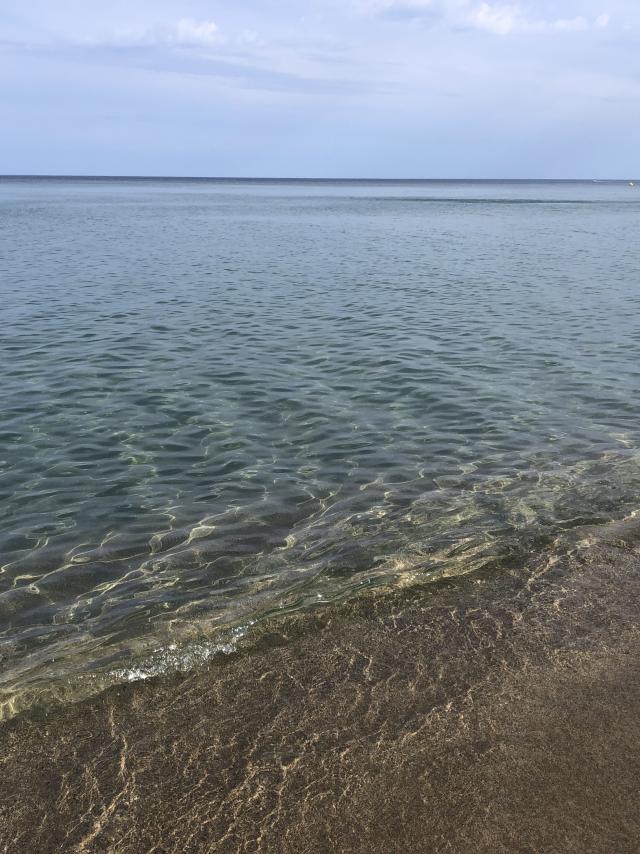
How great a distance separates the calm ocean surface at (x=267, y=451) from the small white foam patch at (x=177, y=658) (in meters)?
0.03

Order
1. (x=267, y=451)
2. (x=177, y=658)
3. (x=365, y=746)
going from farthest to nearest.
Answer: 1. (x=267, y=451)
2. (x=177, y=658)
3. (x=365, y=746)

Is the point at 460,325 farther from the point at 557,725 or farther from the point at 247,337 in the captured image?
the point at 557,725

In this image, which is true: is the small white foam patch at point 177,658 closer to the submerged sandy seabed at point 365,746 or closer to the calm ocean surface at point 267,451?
the calm ocean surface at point 267,451

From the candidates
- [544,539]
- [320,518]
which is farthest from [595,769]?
[320,518]

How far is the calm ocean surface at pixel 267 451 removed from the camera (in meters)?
8.48

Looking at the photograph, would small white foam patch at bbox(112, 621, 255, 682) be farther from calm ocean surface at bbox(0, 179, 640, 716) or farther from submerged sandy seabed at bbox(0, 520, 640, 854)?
submerged sandy seabed at bbox(0, 520, 640, 854)

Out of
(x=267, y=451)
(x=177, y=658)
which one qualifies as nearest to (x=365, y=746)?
(x=177, y=658)

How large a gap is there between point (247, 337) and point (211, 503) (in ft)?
41.7

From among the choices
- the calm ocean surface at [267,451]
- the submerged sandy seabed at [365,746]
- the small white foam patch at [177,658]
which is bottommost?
the calm ocean surface at [267,451]

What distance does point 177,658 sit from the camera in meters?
7.21

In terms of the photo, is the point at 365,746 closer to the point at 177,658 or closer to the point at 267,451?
the point at 177,658

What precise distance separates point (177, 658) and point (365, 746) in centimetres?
250

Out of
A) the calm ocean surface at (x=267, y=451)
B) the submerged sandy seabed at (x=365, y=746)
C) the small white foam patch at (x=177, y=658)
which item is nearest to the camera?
the submerged sandy seabed at (x=365, y=746)

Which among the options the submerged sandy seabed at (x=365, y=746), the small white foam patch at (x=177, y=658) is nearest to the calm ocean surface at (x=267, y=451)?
the small white foam patch at (x=177, y=658)
